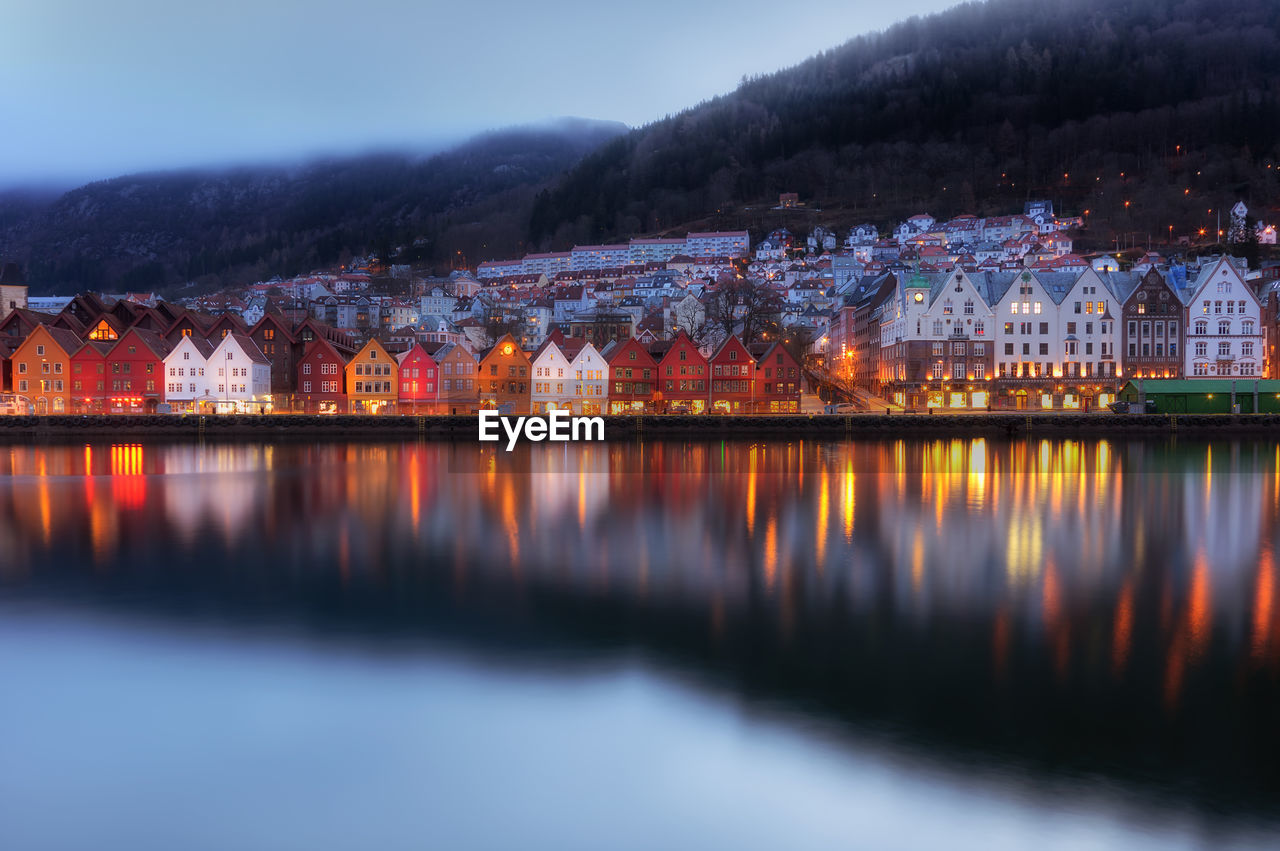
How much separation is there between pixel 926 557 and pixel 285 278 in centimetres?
19277

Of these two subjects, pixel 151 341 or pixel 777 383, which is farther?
pixel 151 341

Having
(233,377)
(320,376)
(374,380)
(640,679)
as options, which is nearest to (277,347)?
(320,376)

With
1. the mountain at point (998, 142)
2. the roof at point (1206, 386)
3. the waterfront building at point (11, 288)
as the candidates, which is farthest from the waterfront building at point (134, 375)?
the mountain at point (998, 142)

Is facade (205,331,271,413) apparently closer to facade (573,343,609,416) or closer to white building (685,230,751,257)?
facade (573,343,609,416)

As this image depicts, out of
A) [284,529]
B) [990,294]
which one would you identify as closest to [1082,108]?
[990,294]

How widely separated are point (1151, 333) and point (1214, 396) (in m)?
6.77

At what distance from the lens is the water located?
7.71 metres

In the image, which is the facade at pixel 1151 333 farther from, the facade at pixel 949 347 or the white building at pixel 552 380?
the white building at pixel 552 380

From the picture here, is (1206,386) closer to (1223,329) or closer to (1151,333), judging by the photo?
(1151,333)

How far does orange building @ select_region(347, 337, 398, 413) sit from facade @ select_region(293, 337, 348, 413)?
67.0 inches

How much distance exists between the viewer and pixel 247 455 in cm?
4306

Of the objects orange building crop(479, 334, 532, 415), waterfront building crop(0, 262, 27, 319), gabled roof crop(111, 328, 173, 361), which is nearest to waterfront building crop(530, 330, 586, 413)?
orange building crop(479, 334, 532, 415)

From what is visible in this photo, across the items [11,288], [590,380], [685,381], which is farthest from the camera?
[11,288]

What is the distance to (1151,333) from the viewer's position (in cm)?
6259
